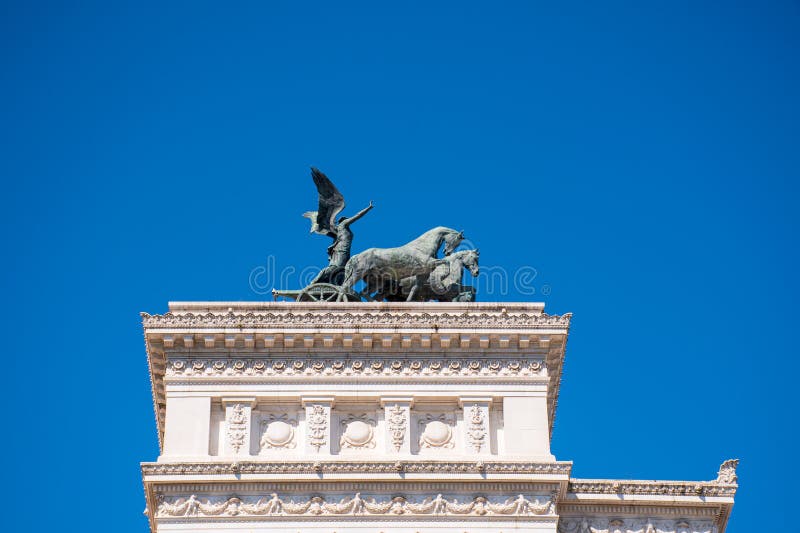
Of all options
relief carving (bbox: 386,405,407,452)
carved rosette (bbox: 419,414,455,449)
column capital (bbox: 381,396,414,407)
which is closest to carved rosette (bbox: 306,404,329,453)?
column capital (bbox: 381,396,414,407)

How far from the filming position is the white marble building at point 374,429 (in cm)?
4416

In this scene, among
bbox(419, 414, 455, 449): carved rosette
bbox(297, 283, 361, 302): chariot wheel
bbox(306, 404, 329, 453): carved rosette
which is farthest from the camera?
bbox(297, 283, 361, 302): chariot wheel

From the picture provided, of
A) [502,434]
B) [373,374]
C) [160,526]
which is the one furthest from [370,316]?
[160,526]

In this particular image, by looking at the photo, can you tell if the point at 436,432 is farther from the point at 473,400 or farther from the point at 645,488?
the point at 645,488

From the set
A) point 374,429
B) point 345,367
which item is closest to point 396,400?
point 374,429

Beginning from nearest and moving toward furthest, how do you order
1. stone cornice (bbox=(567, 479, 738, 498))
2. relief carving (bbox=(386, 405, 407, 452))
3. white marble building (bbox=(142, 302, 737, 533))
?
white marble building (bbox=(142, 302, 737, 533)) < relief carving (bbox=(386, 405, 407, 452)) < stone cornice (bbox=(567, 479, 738, 498))

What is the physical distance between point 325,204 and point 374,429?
824 centimetres

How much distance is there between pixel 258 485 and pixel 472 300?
332 inches

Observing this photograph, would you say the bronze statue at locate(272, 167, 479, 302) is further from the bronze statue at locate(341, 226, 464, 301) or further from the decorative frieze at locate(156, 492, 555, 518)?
the decorative frieze at locate(156, 492, 555, 518)

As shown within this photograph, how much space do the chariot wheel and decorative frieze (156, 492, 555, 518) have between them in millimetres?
6572

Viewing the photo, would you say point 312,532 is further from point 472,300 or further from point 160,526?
point 472,300

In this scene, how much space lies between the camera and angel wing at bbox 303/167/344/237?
51312 mm

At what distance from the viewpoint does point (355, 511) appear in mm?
44094

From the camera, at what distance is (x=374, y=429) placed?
150 ft
